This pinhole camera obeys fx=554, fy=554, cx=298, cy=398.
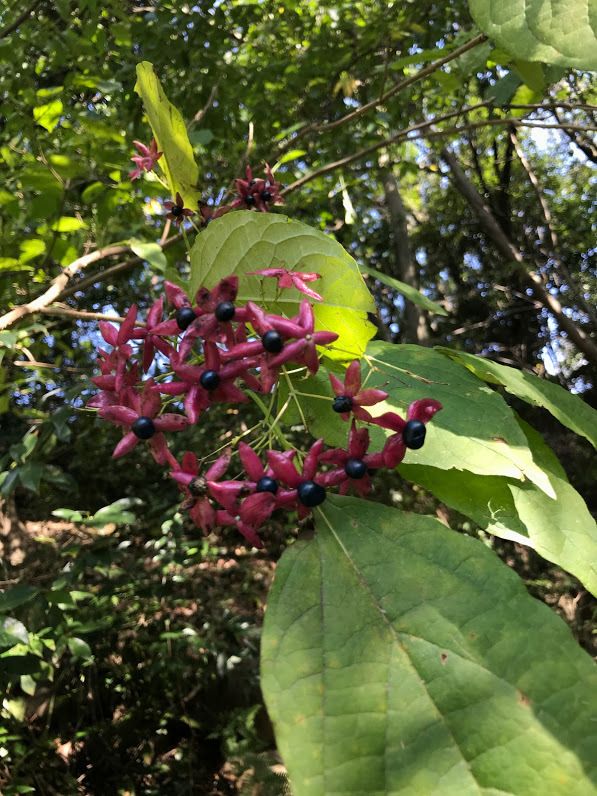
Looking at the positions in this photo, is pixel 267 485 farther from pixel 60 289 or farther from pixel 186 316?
pixel 60 289

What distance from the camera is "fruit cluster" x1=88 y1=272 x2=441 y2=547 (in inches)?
25.1

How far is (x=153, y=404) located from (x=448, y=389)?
0.38 m

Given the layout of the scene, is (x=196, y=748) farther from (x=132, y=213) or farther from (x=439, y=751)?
(x=439, y=751)

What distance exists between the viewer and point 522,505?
636 mm

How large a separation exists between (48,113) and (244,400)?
1.66 m

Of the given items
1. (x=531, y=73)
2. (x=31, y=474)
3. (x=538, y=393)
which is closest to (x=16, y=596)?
(x=31, y=474)

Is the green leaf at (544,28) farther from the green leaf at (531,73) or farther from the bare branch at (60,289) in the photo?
the bare branch at (60,289)

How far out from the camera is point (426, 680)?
1.63ft

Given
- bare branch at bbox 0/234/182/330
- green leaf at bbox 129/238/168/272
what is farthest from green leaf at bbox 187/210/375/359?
bare branch at bbox 0/234/182/330

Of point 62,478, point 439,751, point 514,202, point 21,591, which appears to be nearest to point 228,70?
point 62,478

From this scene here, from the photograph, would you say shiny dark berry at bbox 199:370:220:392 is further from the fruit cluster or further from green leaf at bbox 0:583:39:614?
green leaf at bbox 0:583:39:614

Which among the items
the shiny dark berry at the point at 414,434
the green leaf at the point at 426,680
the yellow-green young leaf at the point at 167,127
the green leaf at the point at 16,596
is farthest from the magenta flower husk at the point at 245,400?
the green leaf at the point at 16,596

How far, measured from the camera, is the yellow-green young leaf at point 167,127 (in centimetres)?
78

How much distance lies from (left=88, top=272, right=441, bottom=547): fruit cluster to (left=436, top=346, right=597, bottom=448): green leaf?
0.17 metres
